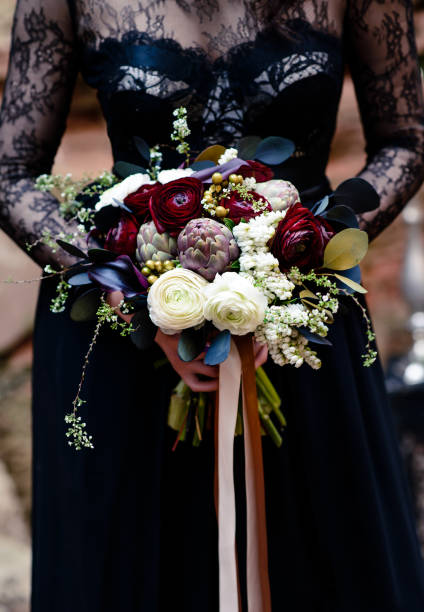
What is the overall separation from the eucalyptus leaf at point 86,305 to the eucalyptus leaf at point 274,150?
0.38 m

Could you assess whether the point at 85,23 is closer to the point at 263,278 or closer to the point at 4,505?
the point at 263,278

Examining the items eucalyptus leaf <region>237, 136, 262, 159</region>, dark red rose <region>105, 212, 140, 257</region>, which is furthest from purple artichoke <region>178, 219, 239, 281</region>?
eucalyptus leaf <region>237, 136, 262, 159</region>

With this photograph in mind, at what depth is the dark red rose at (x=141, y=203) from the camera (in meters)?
0.97

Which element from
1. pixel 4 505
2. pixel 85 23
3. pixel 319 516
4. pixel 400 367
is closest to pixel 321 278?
pixel 319 516

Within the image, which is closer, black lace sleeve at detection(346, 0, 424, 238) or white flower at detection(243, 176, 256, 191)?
white flower at detection(243, 176, 256, 191)

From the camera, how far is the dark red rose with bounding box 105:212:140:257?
97cm

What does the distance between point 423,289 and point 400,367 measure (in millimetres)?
342

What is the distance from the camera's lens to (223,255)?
89cm

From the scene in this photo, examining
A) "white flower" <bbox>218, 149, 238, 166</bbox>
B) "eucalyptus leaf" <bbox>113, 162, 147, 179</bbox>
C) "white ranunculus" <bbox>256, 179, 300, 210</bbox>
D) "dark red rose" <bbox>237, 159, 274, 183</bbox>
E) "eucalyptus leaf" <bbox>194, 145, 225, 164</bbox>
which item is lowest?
"white ranunculus" <bbox>256, 179, 300, 210</bbox>

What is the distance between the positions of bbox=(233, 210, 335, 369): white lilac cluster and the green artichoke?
109 millimetres

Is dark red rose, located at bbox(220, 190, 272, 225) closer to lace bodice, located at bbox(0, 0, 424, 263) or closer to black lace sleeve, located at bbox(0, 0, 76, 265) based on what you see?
lace bodice, located at bbox(0, 0, 424, 263)

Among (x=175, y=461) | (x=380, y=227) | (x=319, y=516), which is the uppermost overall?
(x=380, y=227)

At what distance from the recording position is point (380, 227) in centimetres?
125

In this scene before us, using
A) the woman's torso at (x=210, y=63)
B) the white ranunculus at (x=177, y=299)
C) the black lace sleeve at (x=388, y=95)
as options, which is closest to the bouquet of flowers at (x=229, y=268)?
the white ranunculus at (x=177, y=299)
